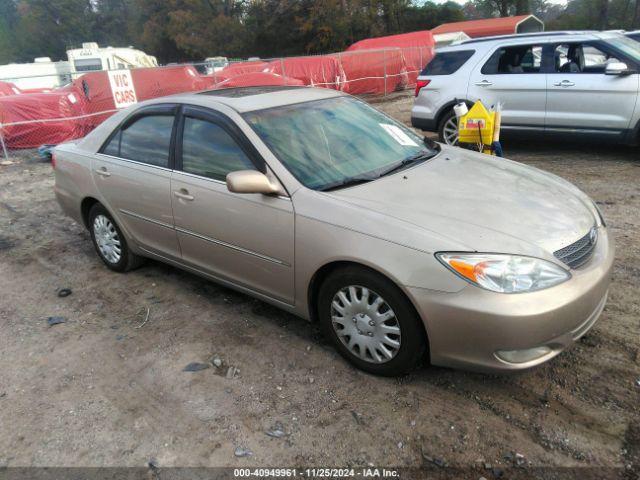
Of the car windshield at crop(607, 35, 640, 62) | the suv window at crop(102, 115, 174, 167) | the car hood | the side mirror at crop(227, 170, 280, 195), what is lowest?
the car hood

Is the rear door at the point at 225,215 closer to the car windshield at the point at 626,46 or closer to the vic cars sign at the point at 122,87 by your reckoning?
the car windshield at the point at 626,46

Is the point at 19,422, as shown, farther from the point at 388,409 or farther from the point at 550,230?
the point at 550,230

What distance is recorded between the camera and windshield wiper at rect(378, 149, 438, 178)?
3317mm

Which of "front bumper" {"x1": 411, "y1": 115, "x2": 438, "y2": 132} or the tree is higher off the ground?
the tree

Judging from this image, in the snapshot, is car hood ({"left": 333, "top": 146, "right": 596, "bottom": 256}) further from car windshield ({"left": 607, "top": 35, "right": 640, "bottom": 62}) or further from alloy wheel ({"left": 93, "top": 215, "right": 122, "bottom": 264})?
car windshield ({"left": 607, "top": 35, "right": 640, "bottom": 62})

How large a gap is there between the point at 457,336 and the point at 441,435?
0.50 m

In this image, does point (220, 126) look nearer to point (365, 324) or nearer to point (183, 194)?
point (183, 194)

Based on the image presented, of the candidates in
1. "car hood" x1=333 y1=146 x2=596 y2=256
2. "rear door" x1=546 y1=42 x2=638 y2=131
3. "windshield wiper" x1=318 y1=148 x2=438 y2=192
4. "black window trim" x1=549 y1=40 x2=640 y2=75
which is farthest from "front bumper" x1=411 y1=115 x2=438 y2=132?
"car hood" x1=333 y1=146 x2=596 y2=256

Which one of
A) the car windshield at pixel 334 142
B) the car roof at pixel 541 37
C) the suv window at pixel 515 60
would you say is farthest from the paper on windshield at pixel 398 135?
the car roof at pixel 541 37

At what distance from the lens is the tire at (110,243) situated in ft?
14.5

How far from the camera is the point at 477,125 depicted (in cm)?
496

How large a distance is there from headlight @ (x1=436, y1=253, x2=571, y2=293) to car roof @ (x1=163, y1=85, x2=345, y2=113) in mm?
1794

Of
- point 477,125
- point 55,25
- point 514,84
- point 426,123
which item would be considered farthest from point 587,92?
point 55,25

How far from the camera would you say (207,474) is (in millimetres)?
2365
